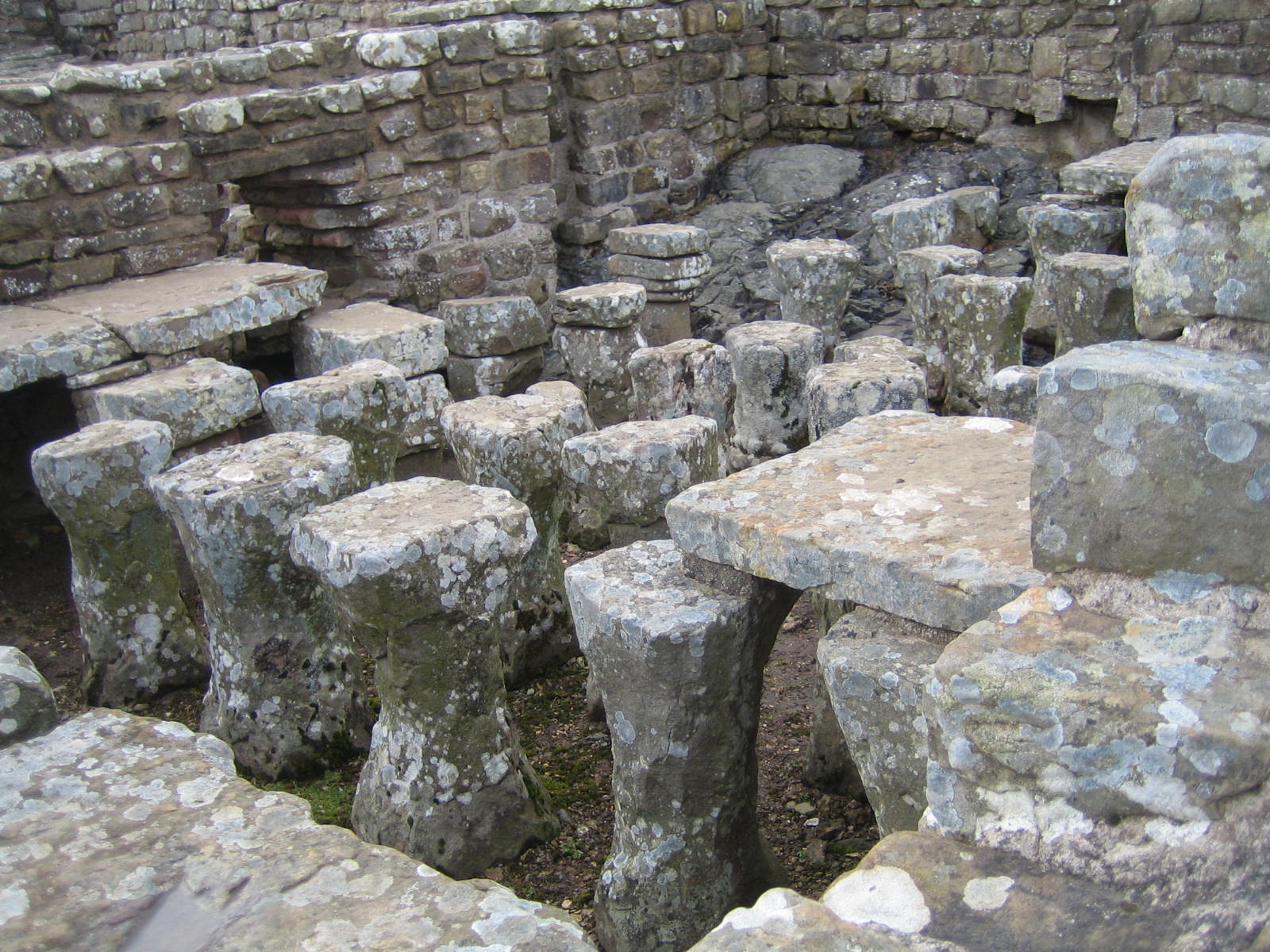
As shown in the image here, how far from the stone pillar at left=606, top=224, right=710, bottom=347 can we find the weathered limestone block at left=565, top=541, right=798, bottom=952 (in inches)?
163

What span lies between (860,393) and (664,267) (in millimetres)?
3033

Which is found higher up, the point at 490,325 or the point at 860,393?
the point at 860,393

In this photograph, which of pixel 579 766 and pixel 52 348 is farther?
pixel 52 348

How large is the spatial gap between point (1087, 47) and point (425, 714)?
6.89m

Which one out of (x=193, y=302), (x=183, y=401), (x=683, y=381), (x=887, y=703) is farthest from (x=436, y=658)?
(x=193, y=302)

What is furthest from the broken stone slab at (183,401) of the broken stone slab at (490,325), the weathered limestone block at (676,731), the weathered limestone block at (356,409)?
the weathered limestone block at (676,731)

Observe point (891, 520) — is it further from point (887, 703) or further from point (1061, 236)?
point (1061, 236)

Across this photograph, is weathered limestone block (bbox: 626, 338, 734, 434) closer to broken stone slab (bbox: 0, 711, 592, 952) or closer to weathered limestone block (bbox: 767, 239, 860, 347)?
weathered limestone block (bbox: 767, 239, 860, 347)

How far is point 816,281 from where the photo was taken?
19.4 ft

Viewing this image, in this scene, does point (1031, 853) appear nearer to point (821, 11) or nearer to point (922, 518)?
point (922, 518)

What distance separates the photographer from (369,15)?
916cm

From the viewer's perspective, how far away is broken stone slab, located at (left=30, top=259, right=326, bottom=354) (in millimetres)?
4922

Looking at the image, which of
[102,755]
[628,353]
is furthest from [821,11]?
[102,755]

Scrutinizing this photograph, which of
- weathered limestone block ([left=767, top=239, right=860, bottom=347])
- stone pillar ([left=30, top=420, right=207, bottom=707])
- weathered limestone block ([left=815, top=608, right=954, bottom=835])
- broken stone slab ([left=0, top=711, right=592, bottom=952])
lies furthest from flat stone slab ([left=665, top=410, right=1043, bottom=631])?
weathered limestone block ([left=767, top=239, right=860, bottom=347])
